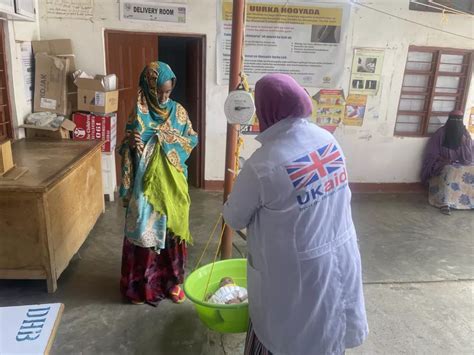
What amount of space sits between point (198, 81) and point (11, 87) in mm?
1869

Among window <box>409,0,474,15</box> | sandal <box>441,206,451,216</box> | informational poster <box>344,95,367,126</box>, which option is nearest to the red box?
informational poster <box>344,95,367,126</box>

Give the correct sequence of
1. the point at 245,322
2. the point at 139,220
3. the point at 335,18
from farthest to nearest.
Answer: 1. the point at 335,18
2. the point at 139,220
3. the point at 245,322

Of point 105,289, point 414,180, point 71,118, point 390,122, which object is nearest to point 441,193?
point 414,180

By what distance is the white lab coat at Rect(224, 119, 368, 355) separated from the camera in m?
1.19

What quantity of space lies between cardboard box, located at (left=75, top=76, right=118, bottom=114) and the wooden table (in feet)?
2.98

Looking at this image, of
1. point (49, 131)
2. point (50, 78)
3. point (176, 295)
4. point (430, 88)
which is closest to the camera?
point (176, 295)

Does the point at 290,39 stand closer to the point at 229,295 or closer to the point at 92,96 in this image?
the point at 92,96

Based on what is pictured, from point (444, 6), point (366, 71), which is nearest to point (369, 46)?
point (366, 71)

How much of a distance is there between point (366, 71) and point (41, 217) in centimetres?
373

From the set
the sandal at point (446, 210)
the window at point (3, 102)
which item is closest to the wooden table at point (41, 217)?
the window at point (3, 102)

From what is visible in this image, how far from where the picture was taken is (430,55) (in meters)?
4.59

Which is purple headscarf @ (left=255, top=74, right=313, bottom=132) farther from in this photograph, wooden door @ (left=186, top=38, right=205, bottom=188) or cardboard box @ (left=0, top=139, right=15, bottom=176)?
wooden door @ (left=186, top=38, right=205, bottom=188)

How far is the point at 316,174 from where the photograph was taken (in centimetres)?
120

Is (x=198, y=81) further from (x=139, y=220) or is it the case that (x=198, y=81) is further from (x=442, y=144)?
(x=442, y=144)
